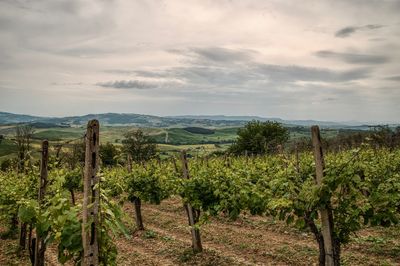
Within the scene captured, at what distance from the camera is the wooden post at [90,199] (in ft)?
16.8

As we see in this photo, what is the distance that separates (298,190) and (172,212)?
14771 mm

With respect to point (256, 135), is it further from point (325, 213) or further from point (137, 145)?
point (325, 213)

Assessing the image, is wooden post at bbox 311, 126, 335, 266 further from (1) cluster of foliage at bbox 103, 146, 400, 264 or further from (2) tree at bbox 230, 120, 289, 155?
(2) tree at bbox 230, 120, 289, 155

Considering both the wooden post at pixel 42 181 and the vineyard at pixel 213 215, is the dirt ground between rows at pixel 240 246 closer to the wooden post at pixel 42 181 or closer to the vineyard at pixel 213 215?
the vineyard at pixel 213 215

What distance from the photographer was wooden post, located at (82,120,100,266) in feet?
16.8

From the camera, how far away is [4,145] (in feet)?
376

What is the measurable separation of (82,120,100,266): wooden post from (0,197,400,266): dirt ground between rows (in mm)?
6326

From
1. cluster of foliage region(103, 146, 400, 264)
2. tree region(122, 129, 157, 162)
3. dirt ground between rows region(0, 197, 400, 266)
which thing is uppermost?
cluster of foliage region(103, 146, 400, 264)

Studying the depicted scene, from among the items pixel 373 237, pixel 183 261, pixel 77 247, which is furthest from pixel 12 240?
→ pixel 373 237

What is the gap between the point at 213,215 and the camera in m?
11.9

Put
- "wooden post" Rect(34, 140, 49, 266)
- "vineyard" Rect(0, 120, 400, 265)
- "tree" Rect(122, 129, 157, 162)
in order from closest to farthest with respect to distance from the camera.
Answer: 1. "vineyard" Rect(0, 120, 400, 265)
2. "wooden post" Rect(34, 140, 49, 266)
3. "tree" Rect(122, 129, 157, 162)

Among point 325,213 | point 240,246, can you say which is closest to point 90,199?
point 325,213

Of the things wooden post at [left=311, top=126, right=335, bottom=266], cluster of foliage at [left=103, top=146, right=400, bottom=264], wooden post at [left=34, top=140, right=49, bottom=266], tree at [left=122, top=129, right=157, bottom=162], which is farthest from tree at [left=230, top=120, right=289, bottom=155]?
wooden post at [left=34, top=140, right=49, bottom=266]

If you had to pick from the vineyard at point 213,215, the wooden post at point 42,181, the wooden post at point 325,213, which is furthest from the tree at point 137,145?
the wooden post at point 325,213
